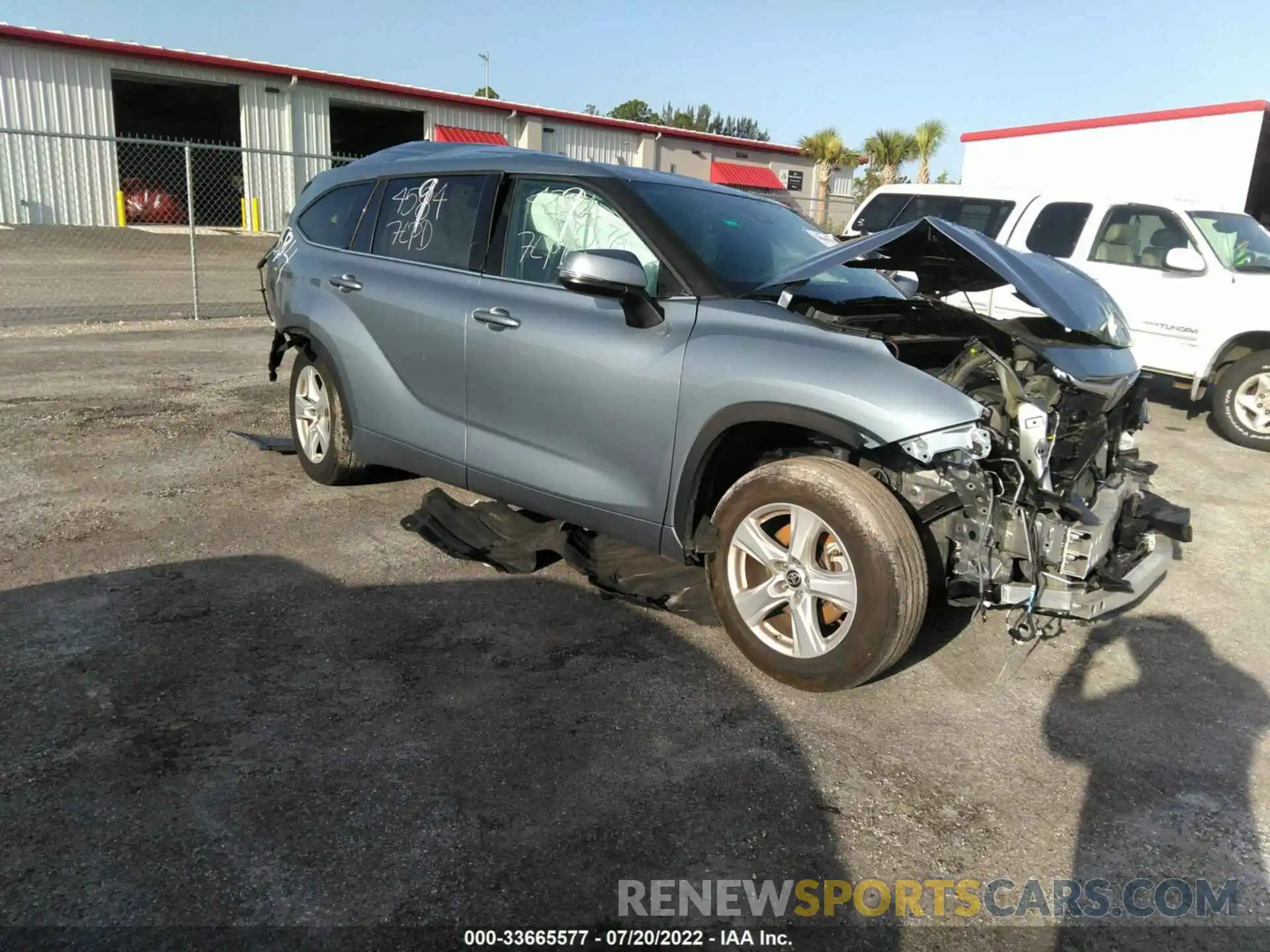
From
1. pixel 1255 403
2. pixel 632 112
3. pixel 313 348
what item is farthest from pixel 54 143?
pixel 632 112

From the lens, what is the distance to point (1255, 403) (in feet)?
25.3

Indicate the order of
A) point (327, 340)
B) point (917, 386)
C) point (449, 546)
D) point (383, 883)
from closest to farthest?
point (383, 883) → point (917, 386) → point (449, 546) → point (327, 340)

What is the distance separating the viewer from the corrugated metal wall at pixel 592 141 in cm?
3269

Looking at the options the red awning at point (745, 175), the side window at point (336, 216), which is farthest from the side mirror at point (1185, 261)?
the red awning at point (745, 175)

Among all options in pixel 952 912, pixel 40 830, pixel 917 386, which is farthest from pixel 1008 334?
pixel 40 830

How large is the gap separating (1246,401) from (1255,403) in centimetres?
7

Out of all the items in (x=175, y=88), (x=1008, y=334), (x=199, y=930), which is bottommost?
(x=199, y=930)

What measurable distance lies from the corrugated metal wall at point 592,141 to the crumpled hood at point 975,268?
29421mm

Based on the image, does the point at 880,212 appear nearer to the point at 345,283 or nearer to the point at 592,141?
the point at 345,283

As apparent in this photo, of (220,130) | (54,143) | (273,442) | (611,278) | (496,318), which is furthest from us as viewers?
(220,130)

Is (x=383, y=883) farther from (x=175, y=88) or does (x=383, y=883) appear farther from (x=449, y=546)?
(x=175, y=88)

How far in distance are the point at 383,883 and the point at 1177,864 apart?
2.16 metres

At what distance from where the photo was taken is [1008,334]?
3744 mm

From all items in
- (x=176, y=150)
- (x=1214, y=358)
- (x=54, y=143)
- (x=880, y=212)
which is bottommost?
(x=1214, y=358)
